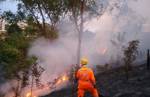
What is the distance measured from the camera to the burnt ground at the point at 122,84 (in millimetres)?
15234

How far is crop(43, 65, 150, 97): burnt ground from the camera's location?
1523 centimetres

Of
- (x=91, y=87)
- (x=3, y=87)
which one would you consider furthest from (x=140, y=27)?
(x=91, y=87)

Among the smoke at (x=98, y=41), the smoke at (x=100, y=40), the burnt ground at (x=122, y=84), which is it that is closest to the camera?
the burnt ground at (x=122, y=84)

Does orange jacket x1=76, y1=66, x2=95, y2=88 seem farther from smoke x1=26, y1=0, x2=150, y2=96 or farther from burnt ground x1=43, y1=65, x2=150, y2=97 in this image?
smoke x1=26, y1=0, x2=150, y2=96

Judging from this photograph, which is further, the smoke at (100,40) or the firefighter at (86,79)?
the smoke at (100,40)

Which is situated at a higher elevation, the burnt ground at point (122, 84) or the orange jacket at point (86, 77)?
the orange jacket at point (86, 77)

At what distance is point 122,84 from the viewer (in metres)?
17.5

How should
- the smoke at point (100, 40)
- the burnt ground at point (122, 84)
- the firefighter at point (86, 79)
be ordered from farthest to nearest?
the smoke at point (100, 40), the burnt ground at point (122, 84), the firefighter at point (86, 79)

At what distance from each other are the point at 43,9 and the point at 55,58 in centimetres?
372

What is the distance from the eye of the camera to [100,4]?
28875 mm

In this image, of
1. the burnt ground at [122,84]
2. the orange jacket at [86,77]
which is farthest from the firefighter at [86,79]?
the burnt ground at [122,84]

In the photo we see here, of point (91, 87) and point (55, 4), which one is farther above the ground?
point (55, 4)

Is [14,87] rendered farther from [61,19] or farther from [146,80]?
[61,19]

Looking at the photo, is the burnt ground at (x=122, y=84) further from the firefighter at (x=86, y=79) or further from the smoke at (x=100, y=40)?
the smoke at (x=100, y=40)
